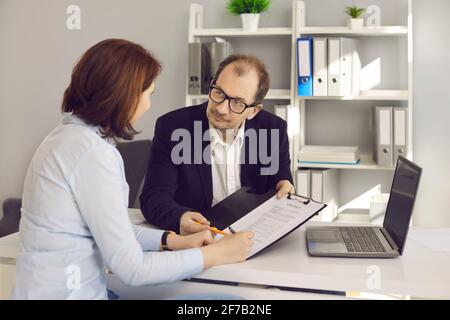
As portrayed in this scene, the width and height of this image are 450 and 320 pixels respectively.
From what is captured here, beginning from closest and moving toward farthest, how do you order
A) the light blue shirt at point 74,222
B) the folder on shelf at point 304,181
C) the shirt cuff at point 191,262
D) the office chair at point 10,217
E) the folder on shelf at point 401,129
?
the light blue shirt at point 74,222 < the shirt cuff at point 191,262 < the folder on shelf at point 401,129 < the folder on shelf at point 304,181 < the office chair at point 10,217

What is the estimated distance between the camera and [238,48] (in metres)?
3.61

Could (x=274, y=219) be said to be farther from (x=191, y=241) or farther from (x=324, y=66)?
(x=324, y=66)

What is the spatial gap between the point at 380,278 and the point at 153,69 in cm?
71

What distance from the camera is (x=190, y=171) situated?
81.4 inches

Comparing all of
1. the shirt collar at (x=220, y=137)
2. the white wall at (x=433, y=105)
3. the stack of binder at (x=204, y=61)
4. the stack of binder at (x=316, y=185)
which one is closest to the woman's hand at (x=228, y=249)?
the shirt collar at (x=220, y=137)

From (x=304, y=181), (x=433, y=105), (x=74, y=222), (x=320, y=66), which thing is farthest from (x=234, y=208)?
(x=433, y=105)

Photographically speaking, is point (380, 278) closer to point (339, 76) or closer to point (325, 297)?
point (325, 297)

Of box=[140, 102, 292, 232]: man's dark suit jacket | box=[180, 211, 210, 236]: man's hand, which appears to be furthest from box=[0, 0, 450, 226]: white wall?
box=[180, 211, 210, 236]: man's hand

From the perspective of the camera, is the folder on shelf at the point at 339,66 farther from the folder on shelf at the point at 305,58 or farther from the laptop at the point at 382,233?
the laptop at the point at 382,233

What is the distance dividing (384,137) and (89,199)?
86.2 inches

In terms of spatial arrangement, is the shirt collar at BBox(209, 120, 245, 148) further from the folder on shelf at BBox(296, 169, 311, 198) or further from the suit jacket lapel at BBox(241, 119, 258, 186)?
the folder on shelf at BBox(296, 169, 311, 198)

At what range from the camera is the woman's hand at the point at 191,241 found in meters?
1.54

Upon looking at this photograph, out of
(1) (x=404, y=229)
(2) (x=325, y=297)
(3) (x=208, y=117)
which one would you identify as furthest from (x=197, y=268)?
(3) (x=208, y=117)

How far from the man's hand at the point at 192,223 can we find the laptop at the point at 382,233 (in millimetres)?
299
